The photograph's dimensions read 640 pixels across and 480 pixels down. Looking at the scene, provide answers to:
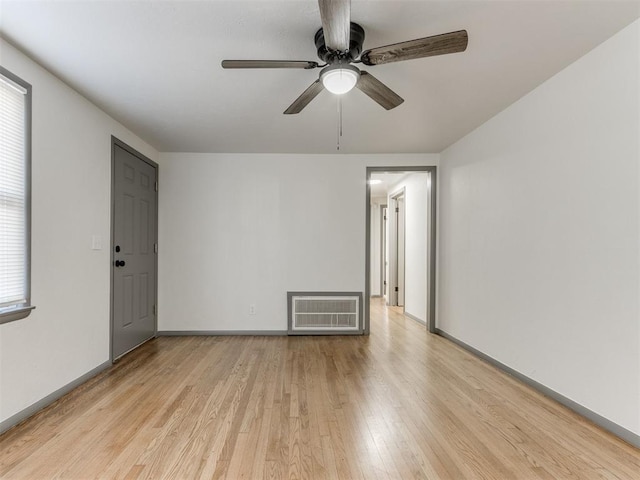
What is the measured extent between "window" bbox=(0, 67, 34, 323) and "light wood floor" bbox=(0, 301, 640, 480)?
79 cm

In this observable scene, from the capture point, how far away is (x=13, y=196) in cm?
194

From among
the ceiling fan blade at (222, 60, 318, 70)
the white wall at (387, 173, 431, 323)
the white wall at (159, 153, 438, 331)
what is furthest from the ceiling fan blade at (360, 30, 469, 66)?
the white wall at (387, 173, 431, 323)

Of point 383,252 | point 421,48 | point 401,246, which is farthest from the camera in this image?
point 383,252

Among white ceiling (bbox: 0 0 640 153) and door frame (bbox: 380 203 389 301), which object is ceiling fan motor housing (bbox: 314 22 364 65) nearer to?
white ceiling (bbox: 0 0 640 153)

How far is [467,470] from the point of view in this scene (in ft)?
5.06

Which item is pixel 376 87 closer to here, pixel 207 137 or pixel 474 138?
pixel 474 138

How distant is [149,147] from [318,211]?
6.94ft

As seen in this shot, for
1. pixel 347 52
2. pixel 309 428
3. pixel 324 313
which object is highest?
pixel 347 52

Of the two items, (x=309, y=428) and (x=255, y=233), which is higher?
(x=255, y=233)

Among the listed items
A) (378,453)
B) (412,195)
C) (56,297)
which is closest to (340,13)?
(378,453)

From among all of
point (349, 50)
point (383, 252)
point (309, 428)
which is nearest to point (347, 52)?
point (349, 50)

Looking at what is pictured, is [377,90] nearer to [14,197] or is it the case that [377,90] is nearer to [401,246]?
[14,197]

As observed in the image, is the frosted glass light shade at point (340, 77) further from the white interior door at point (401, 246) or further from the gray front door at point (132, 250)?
the white interior door at point (401, 246)

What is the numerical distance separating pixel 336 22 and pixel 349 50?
0.40m
